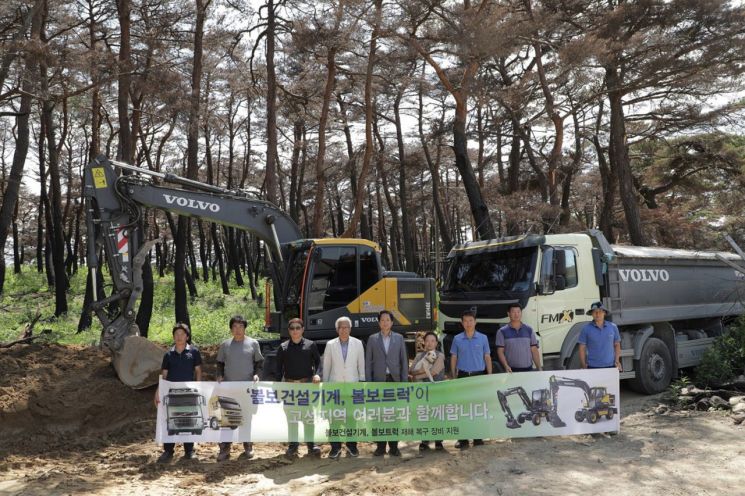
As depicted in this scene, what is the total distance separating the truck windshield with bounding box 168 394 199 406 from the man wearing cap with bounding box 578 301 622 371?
491 centimetres

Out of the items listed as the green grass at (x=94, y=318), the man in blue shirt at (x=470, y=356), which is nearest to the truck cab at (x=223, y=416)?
the man in blue shirt at (x=470, y=356)

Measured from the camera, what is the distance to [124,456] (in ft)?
25.8

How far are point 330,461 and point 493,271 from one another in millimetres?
4120

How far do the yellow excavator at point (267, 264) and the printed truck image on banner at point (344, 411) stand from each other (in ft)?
4.94

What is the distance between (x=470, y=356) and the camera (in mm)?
7527

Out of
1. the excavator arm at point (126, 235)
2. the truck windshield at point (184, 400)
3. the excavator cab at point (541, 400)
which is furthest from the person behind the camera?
the excavator arm at point (126, 235)

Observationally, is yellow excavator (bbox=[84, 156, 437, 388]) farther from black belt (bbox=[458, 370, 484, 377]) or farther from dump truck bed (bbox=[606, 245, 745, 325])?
dump truck bed (bbox=[606, 245, 745, 325])

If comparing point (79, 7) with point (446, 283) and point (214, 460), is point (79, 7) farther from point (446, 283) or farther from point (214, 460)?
point (214, 460)

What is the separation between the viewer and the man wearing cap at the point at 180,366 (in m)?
7.30

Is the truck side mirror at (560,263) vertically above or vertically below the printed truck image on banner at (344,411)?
above

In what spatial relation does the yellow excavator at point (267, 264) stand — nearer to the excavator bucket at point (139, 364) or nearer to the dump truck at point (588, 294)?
the excavator bucket at point (139, 364)

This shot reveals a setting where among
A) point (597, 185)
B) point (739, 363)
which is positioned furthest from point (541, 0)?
point (597, 185)

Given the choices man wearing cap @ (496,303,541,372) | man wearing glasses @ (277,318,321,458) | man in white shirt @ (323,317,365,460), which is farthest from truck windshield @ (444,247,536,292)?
man wearing glasses @ (277,318,321,458)

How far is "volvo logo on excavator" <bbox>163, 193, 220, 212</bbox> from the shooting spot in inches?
399
